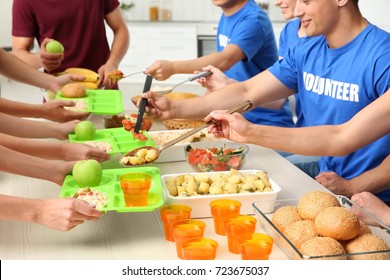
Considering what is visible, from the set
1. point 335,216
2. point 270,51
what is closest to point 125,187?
point 335,216

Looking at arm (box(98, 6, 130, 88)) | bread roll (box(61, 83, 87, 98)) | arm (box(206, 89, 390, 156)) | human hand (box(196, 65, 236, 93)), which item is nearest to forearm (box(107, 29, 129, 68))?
arm (box(98, 6, 130, 88))

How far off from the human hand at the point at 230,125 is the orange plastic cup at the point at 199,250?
54cm

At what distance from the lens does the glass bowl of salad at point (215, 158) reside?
181 centimetres

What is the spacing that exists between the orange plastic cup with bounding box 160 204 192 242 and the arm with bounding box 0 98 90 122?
3.40ft

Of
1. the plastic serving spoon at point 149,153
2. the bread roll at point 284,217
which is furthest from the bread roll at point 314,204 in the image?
the plastic serving spoon at point 149,153

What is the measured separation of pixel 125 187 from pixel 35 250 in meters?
0.27

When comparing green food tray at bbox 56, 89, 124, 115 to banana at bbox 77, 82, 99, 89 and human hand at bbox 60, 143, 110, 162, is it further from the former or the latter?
human hand at bbox 60, 143, 110, 162

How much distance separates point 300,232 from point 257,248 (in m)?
0.11

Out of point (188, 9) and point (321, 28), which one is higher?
point (321, 28)

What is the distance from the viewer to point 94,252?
4.58 feet

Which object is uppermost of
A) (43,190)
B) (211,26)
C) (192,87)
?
(43,190)

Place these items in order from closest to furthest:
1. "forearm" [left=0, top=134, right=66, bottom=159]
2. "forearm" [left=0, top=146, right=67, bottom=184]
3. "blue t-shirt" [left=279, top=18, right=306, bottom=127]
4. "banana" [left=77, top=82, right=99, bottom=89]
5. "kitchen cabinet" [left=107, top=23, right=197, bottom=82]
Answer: "forearm" [left=0, top=146, right=67, bottom=184] < "forearm" [left=0, top=134, right=66, bottom=159] < "blue t-shirt" [left=279, top=18, right=306, bottom=127] < "banana" [left=77, top=82, right=99, bottom=89] < "kitchen cabinet" [left=107, top=23, right=197, bottom=82]

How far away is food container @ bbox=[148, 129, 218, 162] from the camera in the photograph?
6.69 feet
